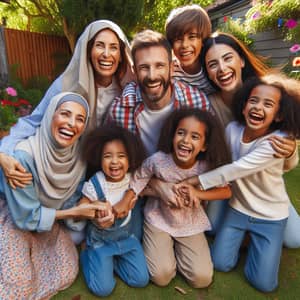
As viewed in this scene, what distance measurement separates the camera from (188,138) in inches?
84.4

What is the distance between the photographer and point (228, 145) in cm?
237

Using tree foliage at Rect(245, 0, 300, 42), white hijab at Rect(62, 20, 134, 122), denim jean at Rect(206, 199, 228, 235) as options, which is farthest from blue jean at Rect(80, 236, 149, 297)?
tree foliage at Rect(245, 0, 300, 42)

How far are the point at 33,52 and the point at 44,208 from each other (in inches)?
343

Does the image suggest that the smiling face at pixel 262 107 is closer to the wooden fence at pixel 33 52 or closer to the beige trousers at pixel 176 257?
the beige trousers at pixel 176 257

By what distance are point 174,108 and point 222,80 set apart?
50cm

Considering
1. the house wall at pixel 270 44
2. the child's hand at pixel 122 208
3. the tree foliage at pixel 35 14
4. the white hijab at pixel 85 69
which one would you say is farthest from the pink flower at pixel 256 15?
the child's hand at pixel 122 208

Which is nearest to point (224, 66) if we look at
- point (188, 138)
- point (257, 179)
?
point (188, 138)

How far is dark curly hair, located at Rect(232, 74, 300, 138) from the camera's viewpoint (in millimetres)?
2146

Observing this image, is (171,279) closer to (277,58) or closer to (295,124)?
(295,124)

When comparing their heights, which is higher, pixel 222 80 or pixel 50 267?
pixel 222 80

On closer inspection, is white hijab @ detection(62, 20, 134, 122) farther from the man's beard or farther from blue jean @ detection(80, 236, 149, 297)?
blue jean @ detection(80, 236, 149, 297)

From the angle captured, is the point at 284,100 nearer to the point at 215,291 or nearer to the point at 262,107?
the point at 262,107

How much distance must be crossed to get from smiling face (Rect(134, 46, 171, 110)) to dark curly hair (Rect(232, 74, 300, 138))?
616mm

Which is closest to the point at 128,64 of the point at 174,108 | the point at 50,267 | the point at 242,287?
the point at 174,108
